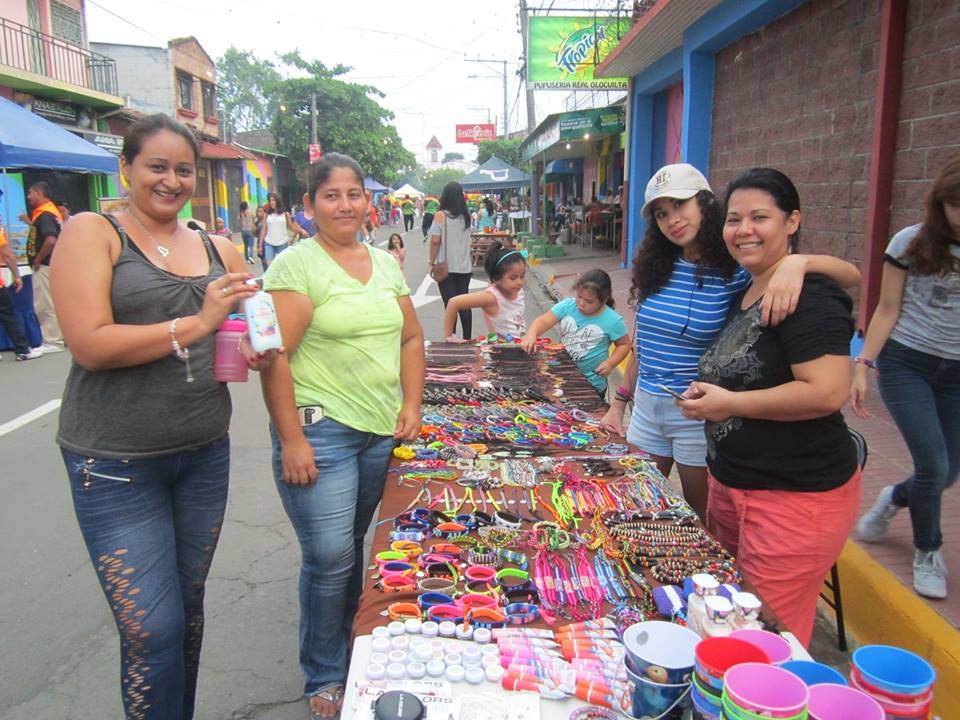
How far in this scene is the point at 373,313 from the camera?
8.34 feet

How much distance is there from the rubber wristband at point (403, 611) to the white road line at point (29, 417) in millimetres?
5515

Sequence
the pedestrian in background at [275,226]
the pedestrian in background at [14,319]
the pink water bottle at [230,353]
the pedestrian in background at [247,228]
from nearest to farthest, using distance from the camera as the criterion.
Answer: the pink water bottle at [230,353]
the pedestrian in background at [14,319]
the pedestrian in background at [275,226]
the pedestrian in background at [247,228]

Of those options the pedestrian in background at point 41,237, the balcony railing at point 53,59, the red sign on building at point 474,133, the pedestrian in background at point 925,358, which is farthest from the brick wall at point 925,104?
the red sign on building at point 474,133

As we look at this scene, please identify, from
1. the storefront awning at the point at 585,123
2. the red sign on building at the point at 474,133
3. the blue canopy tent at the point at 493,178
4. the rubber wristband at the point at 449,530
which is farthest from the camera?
the red sign on building at the point at 474,133

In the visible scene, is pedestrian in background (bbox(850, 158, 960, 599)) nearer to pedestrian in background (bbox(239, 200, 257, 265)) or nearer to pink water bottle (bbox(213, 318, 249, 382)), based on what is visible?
pink water bottle (bbox(213, 318, 249, 382))

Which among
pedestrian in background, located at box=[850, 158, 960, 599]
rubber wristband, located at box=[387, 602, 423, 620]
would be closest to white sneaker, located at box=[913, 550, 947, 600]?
pedestrian in background, located at box=[850, 158, 960, 599]

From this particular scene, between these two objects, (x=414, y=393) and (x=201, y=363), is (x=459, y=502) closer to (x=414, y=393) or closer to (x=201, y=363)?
(x=414, y=393)

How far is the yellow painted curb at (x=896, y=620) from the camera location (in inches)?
107

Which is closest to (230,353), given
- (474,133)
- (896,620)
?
(896,620)

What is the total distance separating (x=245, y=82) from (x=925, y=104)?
76.1 metres

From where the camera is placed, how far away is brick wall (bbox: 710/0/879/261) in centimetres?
629

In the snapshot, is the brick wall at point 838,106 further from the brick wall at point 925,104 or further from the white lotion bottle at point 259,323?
the white lotion bottle at point 259,323

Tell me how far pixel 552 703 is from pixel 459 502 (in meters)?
1.12

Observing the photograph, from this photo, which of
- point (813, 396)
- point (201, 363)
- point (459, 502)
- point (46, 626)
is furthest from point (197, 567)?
point (813, 396)
